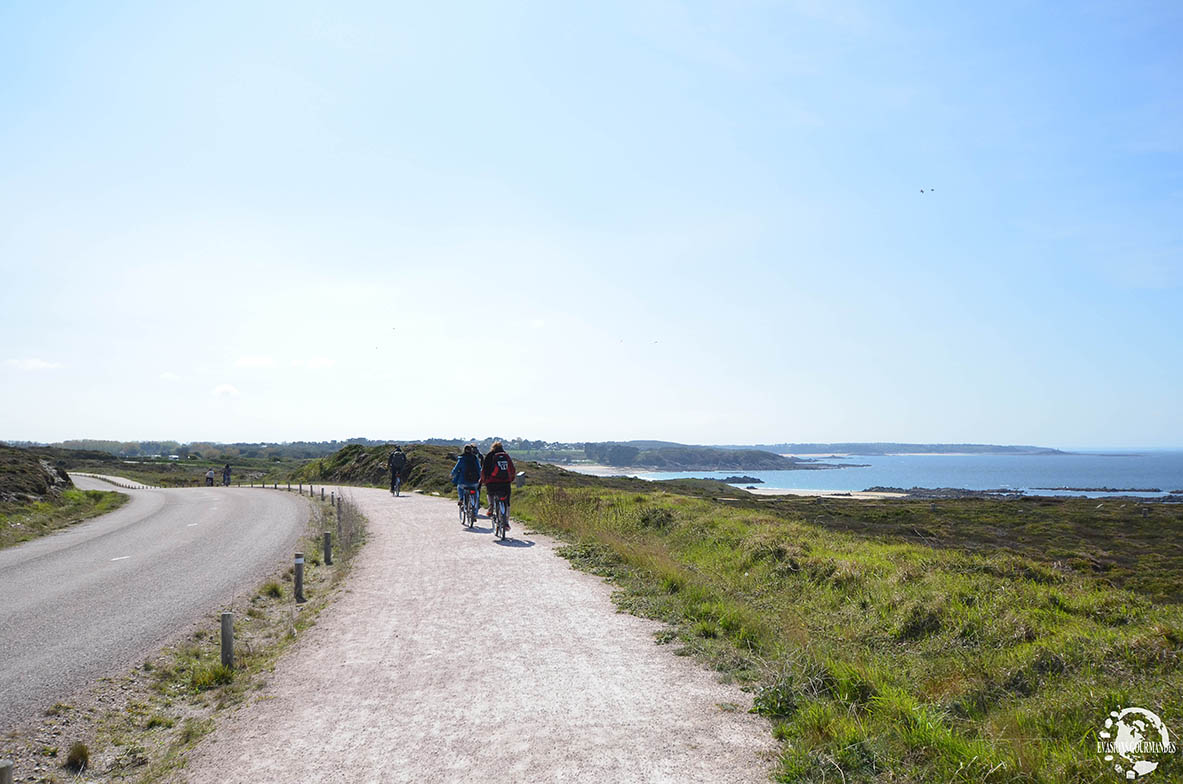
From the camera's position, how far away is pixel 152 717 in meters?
7.29

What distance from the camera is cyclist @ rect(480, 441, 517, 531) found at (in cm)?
1869

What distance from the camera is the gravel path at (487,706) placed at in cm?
542

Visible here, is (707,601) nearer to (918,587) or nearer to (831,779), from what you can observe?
(918,587)

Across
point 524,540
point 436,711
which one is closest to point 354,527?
point 524,540

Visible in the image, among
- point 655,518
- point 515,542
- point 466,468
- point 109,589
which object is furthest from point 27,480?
point 655,518

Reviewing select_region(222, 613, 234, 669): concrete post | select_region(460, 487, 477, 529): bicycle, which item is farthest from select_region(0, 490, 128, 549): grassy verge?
select_region(222, 613, 234, 669): concrete post

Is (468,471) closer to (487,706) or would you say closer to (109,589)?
(109,589)

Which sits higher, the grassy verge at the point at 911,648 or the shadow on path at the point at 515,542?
the grassy verge at the point at 911,648

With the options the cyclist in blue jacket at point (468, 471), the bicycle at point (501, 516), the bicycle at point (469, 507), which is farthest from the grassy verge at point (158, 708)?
the bicycle at point (469, 507)

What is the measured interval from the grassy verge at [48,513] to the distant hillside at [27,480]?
1.81 ft

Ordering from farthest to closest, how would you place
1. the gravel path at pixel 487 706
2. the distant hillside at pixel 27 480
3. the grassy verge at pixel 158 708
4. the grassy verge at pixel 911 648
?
the distant hillside at pixel 27 480 < the grassy verge at pixel 158 708 < the gravel path at pixel 487 706 < the grassy verge at pixel 911 648

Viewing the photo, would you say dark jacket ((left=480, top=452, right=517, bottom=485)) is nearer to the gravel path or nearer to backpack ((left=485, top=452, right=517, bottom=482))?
backpack ((left=485, top=452, right=517, bottom=482))

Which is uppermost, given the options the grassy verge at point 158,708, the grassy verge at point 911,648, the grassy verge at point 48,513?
the grassy verge at point 911,648

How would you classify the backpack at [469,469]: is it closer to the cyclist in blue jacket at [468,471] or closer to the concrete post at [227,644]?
the cyclist in blue jacket at [468,471]
